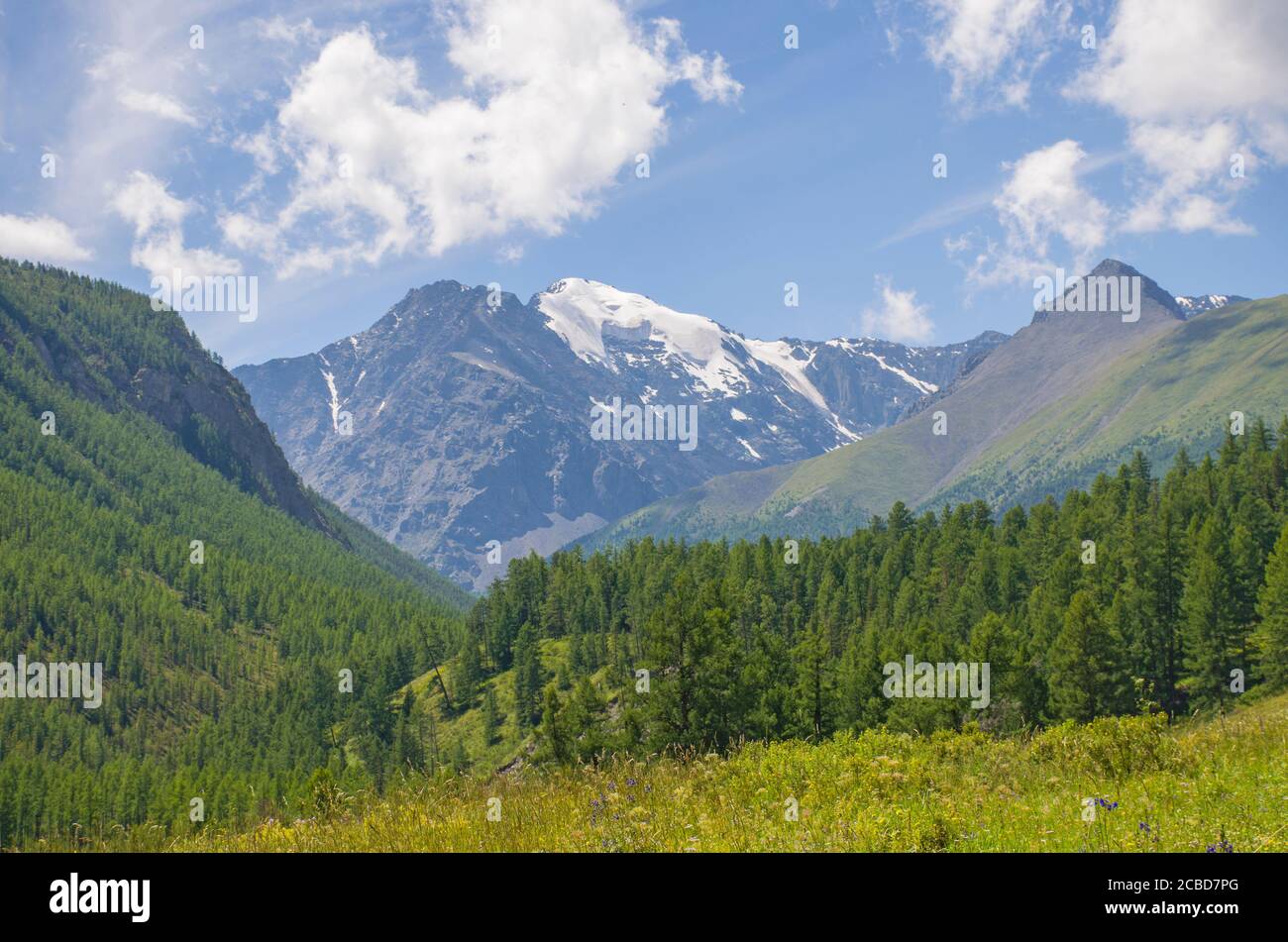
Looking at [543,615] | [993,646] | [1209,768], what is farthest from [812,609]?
[1209,768]

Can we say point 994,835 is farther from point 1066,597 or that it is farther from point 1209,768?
point 1066,597

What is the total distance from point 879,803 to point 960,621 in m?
92.5

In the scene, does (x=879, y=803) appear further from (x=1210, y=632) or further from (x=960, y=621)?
(x=960, y=621)

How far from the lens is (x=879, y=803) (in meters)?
12.6

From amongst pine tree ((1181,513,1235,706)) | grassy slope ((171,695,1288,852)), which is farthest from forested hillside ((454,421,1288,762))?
grassy slope ((171,695,1288,852))

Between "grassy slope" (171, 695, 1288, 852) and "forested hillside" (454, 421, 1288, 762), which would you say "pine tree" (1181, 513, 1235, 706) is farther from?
"grassy slope" (171, 695, 1288, 852)

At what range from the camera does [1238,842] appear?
29.9 ft

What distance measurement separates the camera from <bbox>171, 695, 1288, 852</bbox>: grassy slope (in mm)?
10422

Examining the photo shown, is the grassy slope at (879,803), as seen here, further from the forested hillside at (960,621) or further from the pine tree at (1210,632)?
the pine tree at (1210,632)

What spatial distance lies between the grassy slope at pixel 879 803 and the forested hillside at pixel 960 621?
7.54 ft

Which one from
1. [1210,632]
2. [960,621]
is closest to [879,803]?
[1210,632]

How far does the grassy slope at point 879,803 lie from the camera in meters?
10.4

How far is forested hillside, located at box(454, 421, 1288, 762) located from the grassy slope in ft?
7.54

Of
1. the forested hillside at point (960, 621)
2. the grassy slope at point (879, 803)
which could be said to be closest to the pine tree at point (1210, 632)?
the forested hillside at point (960, 621)
